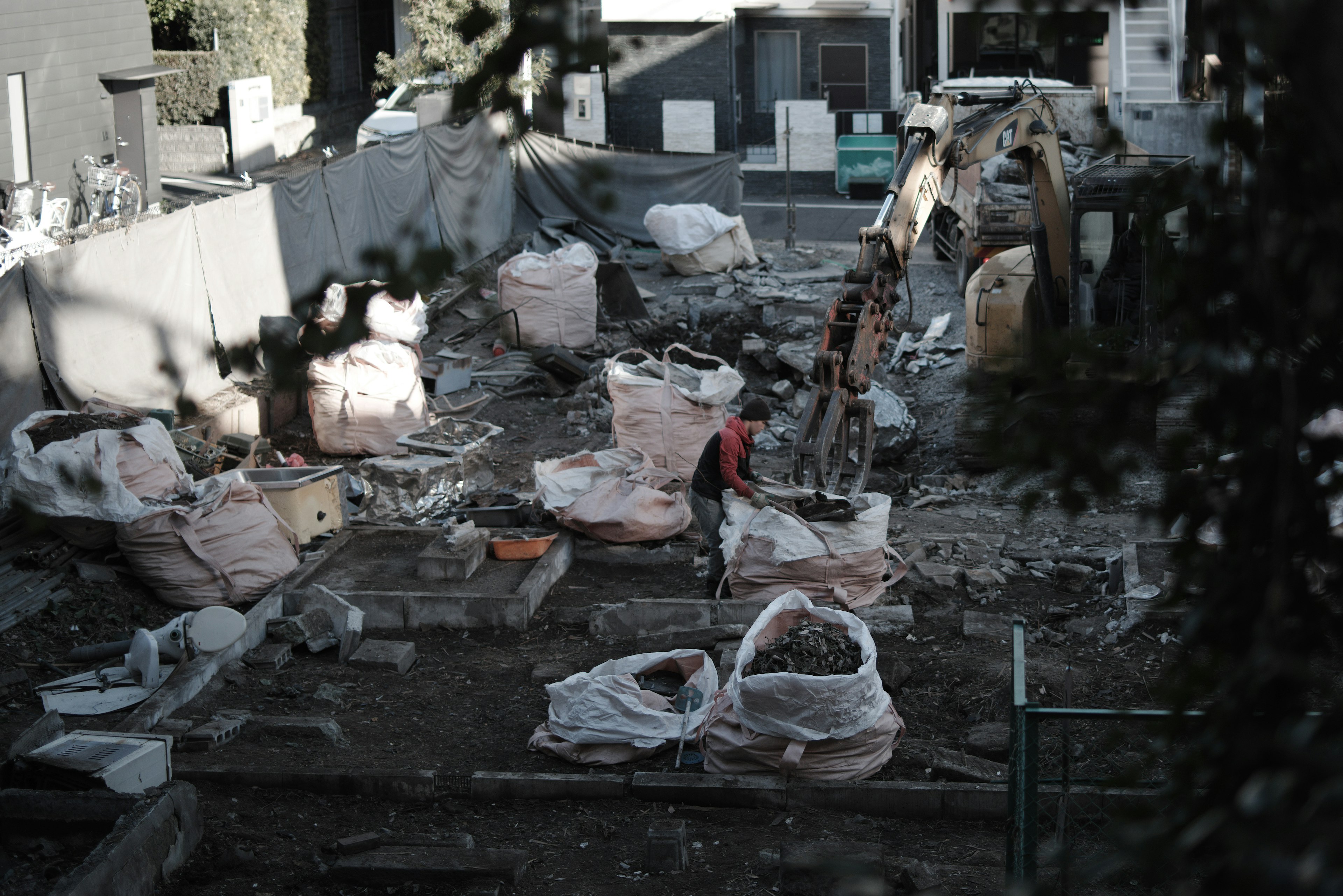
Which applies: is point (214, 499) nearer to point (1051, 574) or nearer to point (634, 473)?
point (634, 473)

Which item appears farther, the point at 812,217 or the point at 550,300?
the point at 812,217

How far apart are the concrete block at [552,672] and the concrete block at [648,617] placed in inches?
21.8

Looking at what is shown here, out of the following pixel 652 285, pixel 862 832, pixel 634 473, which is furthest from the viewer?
pixel 652 285

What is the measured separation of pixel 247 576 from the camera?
882 cm

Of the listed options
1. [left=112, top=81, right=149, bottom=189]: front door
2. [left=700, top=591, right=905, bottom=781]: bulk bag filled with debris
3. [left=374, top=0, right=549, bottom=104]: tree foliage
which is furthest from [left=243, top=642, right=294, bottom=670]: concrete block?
[left=112, top=81, right=149, bottom=189]: front door

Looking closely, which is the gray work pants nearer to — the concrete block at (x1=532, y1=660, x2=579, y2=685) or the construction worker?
the construction worker

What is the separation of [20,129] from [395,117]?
8.86 metres

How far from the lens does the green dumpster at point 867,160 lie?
84.6ft

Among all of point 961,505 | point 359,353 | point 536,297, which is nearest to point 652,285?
point 536,297

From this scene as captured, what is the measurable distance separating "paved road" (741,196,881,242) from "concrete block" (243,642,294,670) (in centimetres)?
1631

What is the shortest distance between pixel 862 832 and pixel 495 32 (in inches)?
576

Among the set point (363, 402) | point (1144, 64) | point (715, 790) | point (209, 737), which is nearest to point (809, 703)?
point (715, 790)

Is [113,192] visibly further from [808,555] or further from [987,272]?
[808,555]

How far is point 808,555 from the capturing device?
8.18 m
